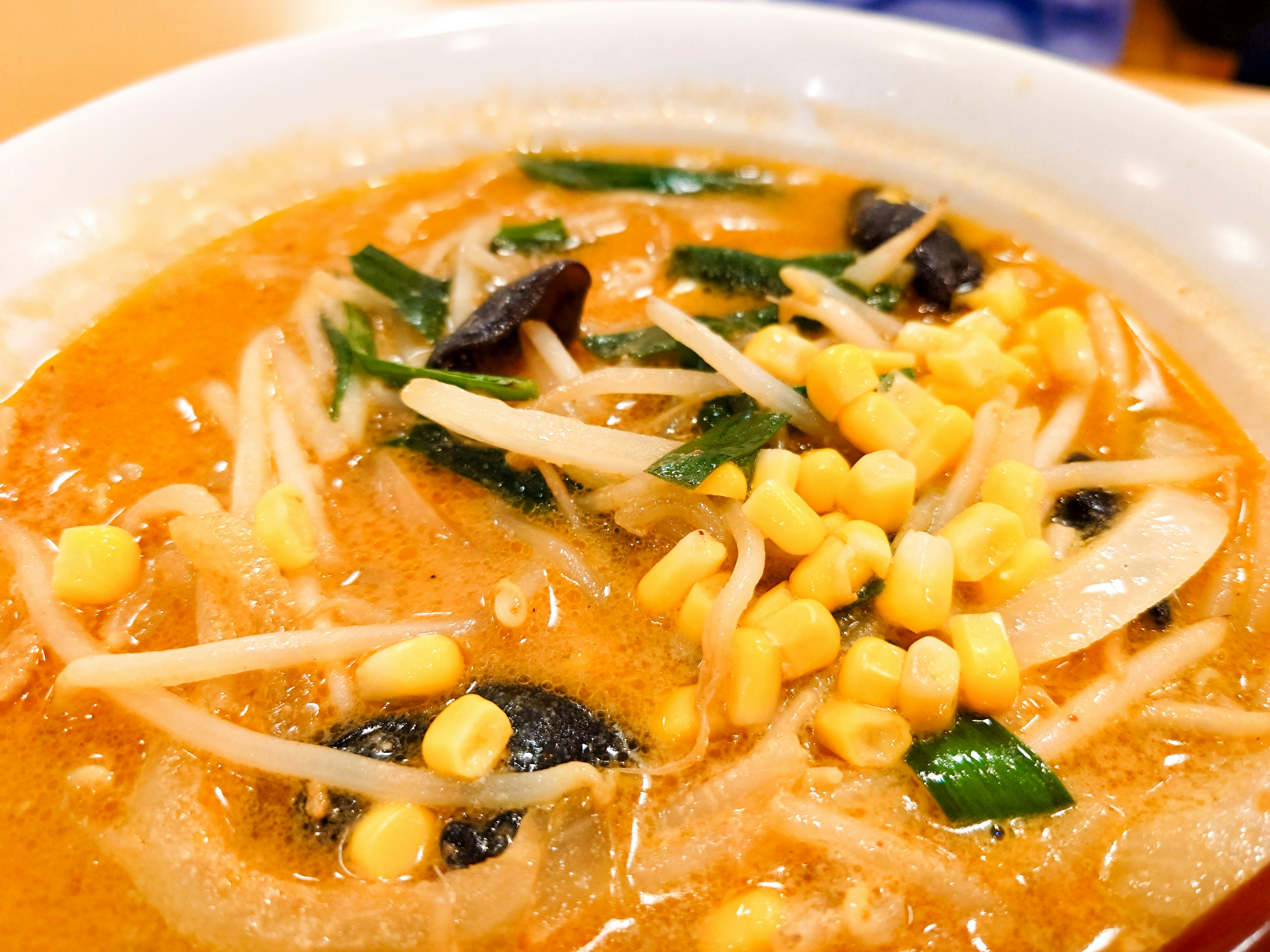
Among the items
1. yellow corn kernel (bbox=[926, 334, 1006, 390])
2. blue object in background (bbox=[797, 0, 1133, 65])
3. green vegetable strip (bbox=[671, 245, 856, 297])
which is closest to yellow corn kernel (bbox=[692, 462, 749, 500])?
yellow corn kernel (bbox=[926, 334, 1006, 390])

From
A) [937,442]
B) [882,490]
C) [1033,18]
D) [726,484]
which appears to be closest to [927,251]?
[937,442]

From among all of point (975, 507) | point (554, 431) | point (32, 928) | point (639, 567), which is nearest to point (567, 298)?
point (554, 431)

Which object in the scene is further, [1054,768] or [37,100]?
[37,100]

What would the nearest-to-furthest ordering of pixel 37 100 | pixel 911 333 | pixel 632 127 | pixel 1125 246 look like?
pixel 911 333 < pixel 1125 246 < pixel 632 127 < pixel 37 100

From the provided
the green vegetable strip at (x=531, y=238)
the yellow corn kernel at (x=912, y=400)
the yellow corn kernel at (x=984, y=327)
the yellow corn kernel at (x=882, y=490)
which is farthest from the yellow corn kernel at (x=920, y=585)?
the green vegetable strip at (x=531, y=238)

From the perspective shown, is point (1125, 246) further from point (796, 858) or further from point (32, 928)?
point (32, 928)

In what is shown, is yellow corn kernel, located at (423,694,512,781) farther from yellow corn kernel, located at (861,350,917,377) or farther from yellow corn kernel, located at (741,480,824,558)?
yellow corn kernel, located at (861,350,917,377)
